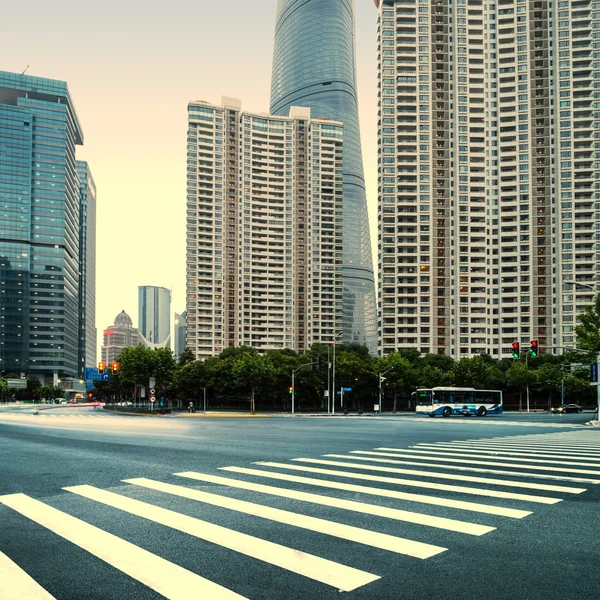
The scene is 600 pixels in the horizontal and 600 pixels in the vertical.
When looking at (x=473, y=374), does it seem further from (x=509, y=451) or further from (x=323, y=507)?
(x=323, y=507)

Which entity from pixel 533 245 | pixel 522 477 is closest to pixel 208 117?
pixel 533 245

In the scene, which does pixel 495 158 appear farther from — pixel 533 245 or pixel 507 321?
pixel 507 321

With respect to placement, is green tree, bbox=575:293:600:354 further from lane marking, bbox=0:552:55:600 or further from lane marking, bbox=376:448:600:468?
lane marking, bbox=0:552:55:600

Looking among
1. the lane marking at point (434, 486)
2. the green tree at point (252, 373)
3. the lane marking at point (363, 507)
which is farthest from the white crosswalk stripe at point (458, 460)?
the green tree at point (252, 373)

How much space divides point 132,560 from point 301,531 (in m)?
2.18

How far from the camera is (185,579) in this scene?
5.68 meters

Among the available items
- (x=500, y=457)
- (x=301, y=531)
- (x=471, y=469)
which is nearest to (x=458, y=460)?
(x=500, y=457)

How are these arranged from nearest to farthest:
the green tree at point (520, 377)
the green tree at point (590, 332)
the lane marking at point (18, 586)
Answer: the lane marking at point (18, 586) → the green tree at point (590, 332) → the green tree at point (520, 377)

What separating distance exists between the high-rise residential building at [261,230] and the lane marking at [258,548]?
164m

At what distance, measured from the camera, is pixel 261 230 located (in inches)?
7377

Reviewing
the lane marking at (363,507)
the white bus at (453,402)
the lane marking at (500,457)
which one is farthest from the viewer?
the white bus at (453,402)

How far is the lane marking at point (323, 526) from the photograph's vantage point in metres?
6.76

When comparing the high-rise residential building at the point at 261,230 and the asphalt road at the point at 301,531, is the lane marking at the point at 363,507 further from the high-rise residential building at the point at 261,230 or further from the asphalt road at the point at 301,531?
the high-rise residential building at the point at 261,230

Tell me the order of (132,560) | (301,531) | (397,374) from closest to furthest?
(132,560)
(301,531)
(397,374)
